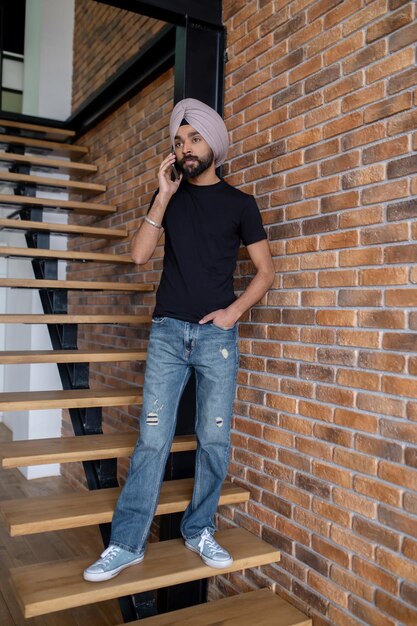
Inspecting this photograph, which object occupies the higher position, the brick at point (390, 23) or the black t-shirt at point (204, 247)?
the brick at point (390, 23)

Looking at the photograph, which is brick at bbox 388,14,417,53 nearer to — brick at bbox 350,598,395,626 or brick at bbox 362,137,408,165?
brick at bbox 362,137,408,165

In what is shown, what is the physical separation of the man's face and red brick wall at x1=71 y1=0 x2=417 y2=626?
0.37 meters

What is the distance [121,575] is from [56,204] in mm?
2402

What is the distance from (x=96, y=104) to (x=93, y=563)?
3.09 m

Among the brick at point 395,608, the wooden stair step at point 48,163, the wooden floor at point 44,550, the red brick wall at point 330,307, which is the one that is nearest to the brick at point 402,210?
the red brick wall at point 330,307

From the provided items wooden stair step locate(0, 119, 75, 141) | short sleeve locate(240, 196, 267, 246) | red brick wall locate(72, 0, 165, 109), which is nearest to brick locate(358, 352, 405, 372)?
short sleeve locate(240, 196, 267, 246)

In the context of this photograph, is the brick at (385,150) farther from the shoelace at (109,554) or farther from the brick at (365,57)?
the shoelace at (109,554)

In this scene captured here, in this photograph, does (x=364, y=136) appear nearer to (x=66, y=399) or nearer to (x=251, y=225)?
(x=251, y=225)

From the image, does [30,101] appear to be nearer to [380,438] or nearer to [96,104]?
[96,104]

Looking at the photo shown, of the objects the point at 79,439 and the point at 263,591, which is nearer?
the point at 263,591

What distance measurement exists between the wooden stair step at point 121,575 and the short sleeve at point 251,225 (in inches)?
45.2

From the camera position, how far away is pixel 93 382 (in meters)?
4.16

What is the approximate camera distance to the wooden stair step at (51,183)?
11.7ft

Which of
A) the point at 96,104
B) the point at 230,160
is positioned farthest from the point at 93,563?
the point at 96,104
